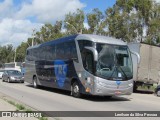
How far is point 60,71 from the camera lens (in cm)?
2150

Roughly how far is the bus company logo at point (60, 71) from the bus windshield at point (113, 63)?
4.04 meters

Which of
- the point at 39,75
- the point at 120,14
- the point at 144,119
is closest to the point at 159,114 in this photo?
the point at 144,119

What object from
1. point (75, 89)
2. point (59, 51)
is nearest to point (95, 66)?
point (75, 89)

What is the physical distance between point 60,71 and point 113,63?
5.27m

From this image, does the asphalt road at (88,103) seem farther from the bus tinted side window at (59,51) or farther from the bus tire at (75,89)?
the bus tinted side window at (59,51)

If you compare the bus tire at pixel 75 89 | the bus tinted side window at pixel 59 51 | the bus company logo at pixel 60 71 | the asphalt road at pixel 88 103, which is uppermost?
the bus tinted side window at pixel 59 51

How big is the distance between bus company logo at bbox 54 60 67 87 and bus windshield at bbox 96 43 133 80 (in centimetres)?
404

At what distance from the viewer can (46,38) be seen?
6350 cm

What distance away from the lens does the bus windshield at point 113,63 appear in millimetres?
16844

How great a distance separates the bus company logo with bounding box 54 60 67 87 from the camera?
20734mm

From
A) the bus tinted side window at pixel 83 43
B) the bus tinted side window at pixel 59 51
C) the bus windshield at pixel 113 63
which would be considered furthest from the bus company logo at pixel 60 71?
the bus windshield at pixel 113 63

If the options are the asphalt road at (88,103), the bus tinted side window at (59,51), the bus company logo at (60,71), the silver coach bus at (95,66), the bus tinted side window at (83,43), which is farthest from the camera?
the bus tinted side window at (59,51)

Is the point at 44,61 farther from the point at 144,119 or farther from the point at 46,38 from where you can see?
the point at 46,38

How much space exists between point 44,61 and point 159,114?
527 inches
